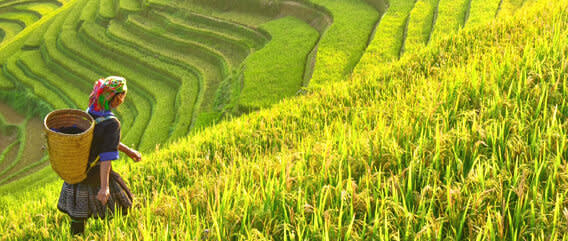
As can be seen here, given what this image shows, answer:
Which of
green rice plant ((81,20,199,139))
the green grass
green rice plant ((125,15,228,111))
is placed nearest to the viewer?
the green grass

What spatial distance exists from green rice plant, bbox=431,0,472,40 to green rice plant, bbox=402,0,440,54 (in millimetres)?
229

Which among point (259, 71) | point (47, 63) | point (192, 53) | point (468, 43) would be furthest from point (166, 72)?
point (468, 43)

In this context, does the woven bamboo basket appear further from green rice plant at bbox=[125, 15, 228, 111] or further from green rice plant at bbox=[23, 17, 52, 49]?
green rice plant at bbox=[23, 17, 52, 49]

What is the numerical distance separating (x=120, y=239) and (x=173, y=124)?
9.81 metres

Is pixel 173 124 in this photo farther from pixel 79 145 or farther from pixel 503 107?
pixel 503 107

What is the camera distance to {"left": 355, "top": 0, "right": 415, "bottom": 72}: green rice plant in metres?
9.38

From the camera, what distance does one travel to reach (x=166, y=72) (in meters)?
→ 15.2

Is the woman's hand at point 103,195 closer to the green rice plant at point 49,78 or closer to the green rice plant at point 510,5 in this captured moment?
the green rice plant at point 510,5

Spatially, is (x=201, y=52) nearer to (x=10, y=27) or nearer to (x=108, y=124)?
(x=108, y=124)

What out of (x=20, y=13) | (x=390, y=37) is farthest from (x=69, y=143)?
(x=20, y=13)

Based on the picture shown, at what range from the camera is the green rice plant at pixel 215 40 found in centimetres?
1433

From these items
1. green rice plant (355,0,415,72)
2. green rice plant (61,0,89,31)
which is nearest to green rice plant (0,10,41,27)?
green rice plant (61,0,89,31)

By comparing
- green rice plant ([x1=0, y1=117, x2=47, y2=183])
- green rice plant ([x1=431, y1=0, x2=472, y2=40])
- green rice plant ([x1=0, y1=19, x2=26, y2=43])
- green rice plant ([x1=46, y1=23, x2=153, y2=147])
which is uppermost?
green rice plant ([x1=431, y1=0, x2=472, y2=40])

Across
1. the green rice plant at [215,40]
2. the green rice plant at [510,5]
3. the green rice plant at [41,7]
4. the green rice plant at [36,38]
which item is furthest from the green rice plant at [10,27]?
the green rice plant at [510,5]
